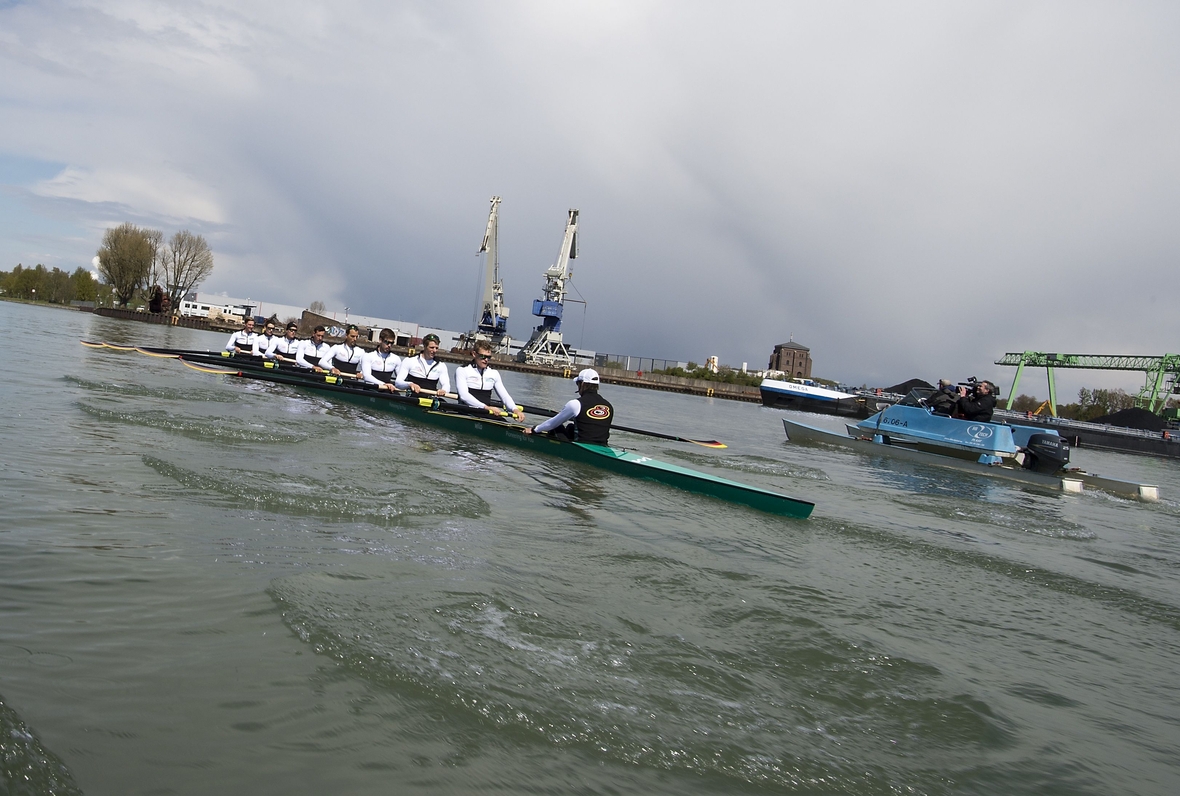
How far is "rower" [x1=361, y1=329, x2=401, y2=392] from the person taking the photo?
14.8m

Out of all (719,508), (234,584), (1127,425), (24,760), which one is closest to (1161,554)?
(719,508)

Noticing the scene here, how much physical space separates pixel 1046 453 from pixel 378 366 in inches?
558

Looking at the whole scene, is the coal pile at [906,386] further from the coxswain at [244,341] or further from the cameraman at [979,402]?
the coxswain at [244,341]

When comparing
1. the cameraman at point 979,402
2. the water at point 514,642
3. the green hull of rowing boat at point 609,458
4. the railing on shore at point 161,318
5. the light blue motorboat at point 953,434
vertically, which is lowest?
the water at point 514,642

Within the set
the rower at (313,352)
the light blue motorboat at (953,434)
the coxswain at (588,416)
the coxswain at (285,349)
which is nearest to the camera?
the coxswain at (588,416)

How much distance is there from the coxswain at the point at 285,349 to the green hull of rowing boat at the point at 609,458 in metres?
4.11

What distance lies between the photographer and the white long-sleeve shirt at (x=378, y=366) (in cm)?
1512

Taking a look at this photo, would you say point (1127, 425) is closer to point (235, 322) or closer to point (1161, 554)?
point (1161, 554)

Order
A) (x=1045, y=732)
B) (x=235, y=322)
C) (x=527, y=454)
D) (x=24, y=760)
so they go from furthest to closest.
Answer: (x=235, y=322) < (x=527, y=454) < (x=1045, y=732) < (x=24, y=760)

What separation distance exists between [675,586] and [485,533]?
64.6 inches

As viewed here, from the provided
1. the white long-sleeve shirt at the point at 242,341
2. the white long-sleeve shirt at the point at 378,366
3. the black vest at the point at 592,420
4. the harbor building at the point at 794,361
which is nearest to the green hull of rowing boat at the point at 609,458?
the black vest at the point at 592,420

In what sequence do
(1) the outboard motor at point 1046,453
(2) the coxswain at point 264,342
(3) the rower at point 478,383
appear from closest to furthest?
(3) the rower at point 478,383 → (1) the outboard motor at point 1046,453 → (2) the coxswain at point 264,342

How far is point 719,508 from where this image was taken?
27.5 ft

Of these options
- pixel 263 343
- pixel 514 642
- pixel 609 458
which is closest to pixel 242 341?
pixel 263 343
